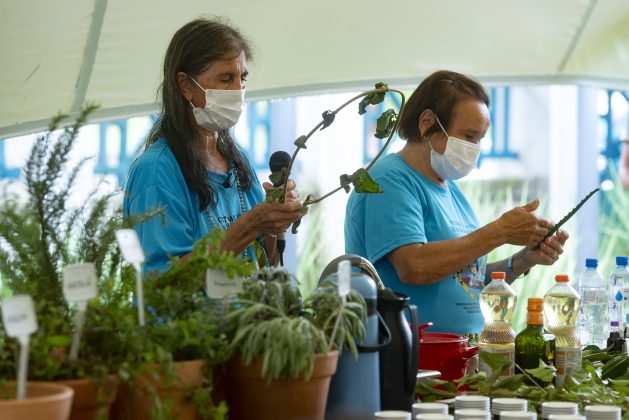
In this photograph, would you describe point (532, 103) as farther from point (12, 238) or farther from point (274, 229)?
point (12, 238)

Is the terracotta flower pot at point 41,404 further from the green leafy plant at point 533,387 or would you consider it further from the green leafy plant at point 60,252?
the green leafy plant at point 533,387

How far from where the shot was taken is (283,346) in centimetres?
132

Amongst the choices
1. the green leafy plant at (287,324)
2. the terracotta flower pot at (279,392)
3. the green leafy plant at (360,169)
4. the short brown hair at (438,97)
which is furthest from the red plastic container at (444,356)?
the short brown hair at (438,97)

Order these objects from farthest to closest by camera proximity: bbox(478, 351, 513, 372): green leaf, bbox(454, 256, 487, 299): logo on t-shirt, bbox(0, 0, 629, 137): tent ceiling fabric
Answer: bbox(0, 0, 629, 137): tent ceiling fabric < bbox(454, 256, 487, 299): logo on t-shirt < bbox(478, 351, 513, 372): green leaf

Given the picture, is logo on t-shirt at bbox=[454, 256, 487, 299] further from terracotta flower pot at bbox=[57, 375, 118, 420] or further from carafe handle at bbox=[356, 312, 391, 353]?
terracotta flower pot at bbox=[57, 375, 118, 420]

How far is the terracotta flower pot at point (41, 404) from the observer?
3.59ft

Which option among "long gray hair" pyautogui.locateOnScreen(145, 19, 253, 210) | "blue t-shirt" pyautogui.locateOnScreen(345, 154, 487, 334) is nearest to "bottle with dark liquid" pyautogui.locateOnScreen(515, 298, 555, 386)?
"blue t-shirt" pyautogui.locateOnScreen(345, 154, 487, 334)

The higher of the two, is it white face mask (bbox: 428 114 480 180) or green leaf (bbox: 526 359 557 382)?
white face mask (bbox: 428 114 480 180)

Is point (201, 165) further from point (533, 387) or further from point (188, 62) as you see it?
point (533, 387)

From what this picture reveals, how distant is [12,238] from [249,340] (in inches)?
14.5

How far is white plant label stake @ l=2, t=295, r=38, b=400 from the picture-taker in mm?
1132

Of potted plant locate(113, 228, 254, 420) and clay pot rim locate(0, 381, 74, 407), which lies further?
potted plant locate(113, 228, 254, 420)

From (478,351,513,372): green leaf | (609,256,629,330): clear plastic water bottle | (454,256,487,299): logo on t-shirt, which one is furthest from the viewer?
(609,256,629,330): clear plastic water bottle

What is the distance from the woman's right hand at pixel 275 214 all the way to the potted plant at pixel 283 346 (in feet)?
2.02
